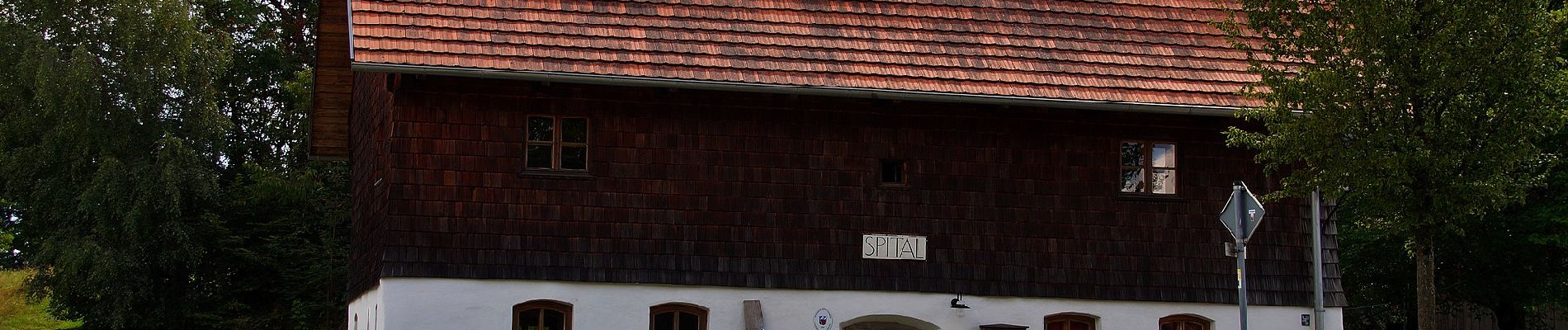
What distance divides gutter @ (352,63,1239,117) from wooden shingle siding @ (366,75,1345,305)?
0.53 metres

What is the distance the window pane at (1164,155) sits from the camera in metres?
18.4

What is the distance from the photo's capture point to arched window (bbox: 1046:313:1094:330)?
1794 cm

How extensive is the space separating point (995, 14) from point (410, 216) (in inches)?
278

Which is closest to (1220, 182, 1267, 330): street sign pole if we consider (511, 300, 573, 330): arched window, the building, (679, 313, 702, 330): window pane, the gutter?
the gutter

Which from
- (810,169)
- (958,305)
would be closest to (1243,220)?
(958,305)

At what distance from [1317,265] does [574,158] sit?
854 centimetres

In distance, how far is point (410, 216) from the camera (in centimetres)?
1616

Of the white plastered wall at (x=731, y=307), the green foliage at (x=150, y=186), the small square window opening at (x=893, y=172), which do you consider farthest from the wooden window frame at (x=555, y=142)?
the green foliage at (x=150, y=186)

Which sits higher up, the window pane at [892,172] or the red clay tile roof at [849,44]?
the red clay tile roof at [849,44]

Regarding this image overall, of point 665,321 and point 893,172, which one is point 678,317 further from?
point 893,172

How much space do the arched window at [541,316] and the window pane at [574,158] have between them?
1443mm

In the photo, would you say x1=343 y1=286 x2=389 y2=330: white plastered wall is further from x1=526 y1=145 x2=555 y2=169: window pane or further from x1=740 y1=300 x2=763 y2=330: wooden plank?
x1=740 y1=300 x2=763 y2=330: wooden plank

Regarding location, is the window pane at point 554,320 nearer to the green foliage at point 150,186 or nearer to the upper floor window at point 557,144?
the upper floor window at point 557,144

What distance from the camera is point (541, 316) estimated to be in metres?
16.6
